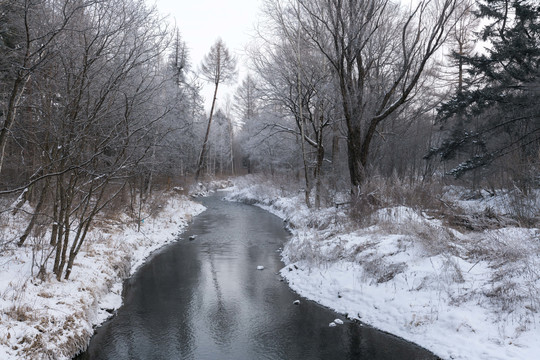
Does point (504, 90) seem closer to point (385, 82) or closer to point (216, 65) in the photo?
point (385, 82)

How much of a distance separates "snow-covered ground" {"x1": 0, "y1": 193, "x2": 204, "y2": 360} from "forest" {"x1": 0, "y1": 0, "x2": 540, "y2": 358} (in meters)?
0.24

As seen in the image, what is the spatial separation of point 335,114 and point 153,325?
12.7 metres

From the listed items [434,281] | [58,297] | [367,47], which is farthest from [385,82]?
[58,297]

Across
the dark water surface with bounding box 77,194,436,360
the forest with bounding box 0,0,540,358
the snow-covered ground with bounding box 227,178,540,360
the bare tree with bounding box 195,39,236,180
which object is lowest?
the dark water surface with bounding box 77,194,436,360

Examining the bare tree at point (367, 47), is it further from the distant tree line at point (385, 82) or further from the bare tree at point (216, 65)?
the bare tree at point (216, 65)

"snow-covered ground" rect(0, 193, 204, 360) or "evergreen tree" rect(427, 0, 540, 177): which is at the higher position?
"evergreen tree" rect(427, 0, 540, 177)

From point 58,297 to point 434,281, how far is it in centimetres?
668

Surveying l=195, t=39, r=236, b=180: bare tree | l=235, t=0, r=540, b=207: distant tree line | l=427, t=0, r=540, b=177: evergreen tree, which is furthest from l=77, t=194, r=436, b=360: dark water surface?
l=195, t=39, r=236, b=180: bare tree

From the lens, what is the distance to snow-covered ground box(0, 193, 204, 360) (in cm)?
476

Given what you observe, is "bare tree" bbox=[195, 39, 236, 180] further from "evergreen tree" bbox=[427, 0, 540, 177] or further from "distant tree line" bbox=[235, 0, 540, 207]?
"evergreen tree" bbox=[427, 0, 540, 177]

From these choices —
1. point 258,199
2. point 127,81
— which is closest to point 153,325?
point 127,81

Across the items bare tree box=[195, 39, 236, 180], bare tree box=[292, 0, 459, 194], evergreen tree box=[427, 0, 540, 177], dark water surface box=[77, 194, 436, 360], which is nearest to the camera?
dark water surface box=[77, 194, 436, 360]

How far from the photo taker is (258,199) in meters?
26.2

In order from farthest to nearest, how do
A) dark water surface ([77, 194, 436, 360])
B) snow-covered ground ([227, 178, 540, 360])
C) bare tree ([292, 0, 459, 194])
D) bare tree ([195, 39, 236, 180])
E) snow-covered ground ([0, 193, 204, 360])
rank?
bare tree ([195, 39, 236, 180]) → bare tree ([292, 0, 459, 194]) → dark water surface ([77, 194, 436, 360]) → snow-covered ground ([227, 178, 540, 360]) → snow-covered ground ([0, 193, 204, 360])
